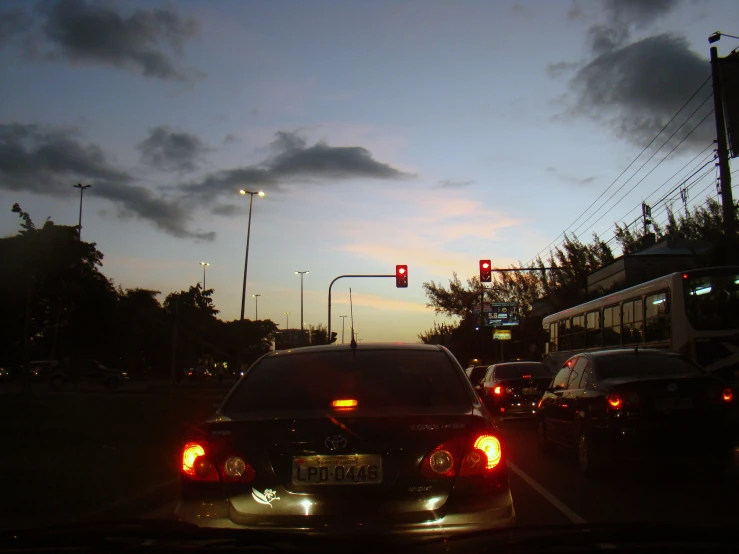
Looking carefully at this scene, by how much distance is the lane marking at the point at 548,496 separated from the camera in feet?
23.0

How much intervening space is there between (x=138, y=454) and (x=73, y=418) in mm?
4903

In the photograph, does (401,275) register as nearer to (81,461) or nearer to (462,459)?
(81,461)

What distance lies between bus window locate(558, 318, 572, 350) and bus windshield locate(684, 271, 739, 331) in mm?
8487

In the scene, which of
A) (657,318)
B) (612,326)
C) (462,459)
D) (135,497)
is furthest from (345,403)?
(612,326)

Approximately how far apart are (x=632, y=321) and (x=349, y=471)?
48.7 ft

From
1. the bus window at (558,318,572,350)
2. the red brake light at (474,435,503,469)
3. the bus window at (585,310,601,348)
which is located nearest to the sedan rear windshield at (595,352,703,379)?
the red brake light at (474,435,503,469)

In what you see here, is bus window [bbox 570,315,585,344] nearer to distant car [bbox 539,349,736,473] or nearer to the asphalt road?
the asphalt road

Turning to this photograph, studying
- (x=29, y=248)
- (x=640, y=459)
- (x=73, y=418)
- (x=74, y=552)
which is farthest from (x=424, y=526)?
(x=29, y=248)

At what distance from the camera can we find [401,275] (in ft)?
99.2

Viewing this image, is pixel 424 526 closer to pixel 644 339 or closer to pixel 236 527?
pixel 236 527

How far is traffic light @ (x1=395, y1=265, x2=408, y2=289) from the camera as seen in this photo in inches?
1190

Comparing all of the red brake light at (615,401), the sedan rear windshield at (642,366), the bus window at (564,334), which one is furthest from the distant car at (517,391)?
the red brake light at (615,401)

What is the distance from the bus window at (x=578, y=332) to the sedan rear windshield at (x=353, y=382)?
17.2 metres

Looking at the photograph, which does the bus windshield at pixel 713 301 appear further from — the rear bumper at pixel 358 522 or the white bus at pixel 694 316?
the rear bumper at pixel 358 522
